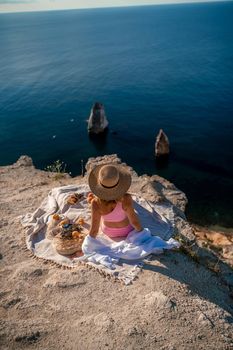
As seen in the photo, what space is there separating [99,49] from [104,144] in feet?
277

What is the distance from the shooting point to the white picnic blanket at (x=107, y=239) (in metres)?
10.1

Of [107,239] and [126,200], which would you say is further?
[107,239]

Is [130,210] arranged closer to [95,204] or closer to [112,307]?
[95,204]

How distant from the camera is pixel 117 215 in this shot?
10.4 meters

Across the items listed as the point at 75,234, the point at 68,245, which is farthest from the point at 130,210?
the point at 68,245

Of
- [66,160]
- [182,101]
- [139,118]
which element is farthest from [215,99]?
[66,160]

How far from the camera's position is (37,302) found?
896cm

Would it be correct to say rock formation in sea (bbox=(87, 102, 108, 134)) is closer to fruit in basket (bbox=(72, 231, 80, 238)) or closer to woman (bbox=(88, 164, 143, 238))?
fruit in basket (bbox=(72, 231, 80, 238))

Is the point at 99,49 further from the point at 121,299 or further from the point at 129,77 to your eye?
the point at 121,299

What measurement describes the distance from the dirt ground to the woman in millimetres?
1452

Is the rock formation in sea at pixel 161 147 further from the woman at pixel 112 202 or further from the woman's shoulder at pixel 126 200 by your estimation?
the woman's shoulder at pixel 126 200

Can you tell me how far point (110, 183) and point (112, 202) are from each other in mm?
740

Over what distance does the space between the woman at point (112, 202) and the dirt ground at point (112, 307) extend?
1.45 meters

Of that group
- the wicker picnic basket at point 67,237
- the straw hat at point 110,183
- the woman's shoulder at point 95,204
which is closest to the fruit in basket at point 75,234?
the wicker picnic basket at point 67,237
